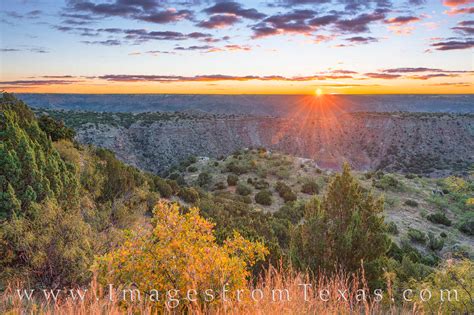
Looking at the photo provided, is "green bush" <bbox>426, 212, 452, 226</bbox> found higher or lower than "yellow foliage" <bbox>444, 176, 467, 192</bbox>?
lower

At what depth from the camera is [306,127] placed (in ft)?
255

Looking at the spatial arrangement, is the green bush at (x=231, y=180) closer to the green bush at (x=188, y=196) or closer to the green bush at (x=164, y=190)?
the green bush at (x=188, y=196)

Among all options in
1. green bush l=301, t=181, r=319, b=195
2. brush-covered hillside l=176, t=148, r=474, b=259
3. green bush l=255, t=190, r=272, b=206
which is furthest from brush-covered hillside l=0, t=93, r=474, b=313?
green bush l=301, t=181, r=319, b=195

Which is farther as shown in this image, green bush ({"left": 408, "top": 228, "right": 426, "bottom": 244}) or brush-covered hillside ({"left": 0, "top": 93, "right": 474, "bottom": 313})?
green bush ({"left": 408, "top": 228, "right": 426, "bottom": 244})

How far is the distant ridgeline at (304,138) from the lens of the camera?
Result: 178 ft

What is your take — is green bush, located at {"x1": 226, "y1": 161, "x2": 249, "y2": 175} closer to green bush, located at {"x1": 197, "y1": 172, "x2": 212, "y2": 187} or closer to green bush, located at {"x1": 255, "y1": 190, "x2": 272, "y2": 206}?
green bush, located at {"x1": 197, "y1": 172, "x2": 212, "y2": 187}

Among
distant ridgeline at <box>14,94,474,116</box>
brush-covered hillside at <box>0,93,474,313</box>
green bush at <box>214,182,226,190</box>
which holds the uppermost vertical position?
distant ridgeline at <box>14,94,474,116</box>

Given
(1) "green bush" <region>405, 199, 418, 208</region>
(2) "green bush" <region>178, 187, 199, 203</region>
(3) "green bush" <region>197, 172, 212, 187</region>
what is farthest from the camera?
(3) "green bush" <region>197, 172, 212, 187</region>

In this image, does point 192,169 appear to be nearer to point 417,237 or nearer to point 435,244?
point 417,237

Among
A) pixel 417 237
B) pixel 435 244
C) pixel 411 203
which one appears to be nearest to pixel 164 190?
pixel 417 237

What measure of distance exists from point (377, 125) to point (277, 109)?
48862 mm

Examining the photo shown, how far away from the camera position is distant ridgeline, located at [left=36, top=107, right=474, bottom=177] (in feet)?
178

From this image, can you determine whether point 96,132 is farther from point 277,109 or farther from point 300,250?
point 277,109

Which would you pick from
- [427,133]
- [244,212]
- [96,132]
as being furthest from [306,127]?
[244,212]
